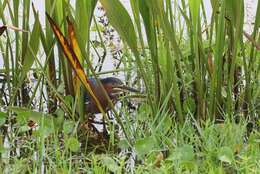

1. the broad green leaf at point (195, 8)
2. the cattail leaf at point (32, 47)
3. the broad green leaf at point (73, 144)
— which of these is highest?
the broad green leaf at point (195, 8)

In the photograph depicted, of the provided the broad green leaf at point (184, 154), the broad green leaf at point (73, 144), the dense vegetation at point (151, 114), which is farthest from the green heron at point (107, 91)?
the broad green leaf at point (184, 154)

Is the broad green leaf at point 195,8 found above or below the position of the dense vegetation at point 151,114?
above

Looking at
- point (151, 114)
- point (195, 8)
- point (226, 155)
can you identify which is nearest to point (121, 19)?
point (195, 8)

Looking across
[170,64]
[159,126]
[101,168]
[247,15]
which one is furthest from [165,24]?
[247,15]

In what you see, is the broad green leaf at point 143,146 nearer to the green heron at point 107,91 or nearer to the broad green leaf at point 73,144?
the broad green leaf at point 73,144

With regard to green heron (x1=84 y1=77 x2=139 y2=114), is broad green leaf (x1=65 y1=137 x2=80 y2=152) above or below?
below

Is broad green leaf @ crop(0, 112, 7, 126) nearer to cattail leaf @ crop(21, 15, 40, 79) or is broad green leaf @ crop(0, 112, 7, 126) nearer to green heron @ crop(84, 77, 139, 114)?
cattail leaf @ crop(21, 15, 40, 79)

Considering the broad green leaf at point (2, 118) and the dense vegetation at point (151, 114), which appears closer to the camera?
the dense vegetation at point (151, 114)

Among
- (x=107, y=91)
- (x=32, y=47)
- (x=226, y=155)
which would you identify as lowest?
(x=226, y=155)

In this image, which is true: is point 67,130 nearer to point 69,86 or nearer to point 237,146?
point 69,86

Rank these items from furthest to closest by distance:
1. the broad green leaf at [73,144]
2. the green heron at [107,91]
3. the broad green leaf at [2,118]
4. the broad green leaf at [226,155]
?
1. the green heron at [107,91]
2. the broad green leaf at [2,118]
3. the broad green leaf at [73,144]
4. the broad green leaf at [226,155]

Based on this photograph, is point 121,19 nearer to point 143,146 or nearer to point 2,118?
point 143,146

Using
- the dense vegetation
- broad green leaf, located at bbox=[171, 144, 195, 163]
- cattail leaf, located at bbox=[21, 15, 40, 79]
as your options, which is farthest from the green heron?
broad green leaf, located at bbox=[171, 144, 195, 163]

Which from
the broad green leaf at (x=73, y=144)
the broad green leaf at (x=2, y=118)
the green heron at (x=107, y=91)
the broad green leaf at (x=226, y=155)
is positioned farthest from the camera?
the green heron at (x=107, y=91)
